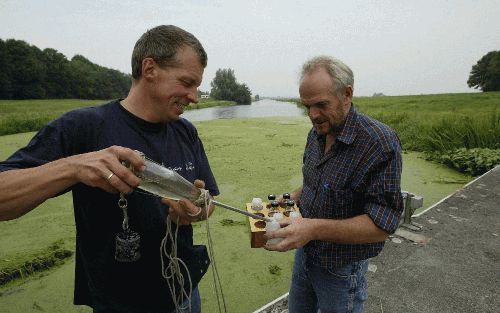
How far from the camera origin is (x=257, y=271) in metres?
2.56

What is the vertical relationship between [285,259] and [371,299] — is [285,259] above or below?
below

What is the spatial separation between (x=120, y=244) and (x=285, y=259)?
2.02 metres

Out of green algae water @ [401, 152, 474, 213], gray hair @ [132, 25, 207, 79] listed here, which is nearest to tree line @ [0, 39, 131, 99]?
green algae water @ [401, 152, 474, 213]

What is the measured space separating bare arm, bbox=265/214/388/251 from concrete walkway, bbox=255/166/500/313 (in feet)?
3.37

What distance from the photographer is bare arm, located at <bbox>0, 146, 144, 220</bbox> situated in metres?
0.74

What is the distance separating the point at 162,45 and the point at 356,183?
2.96ft

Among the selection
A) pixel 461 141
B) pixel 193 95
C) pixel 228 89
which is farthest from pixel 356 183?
pixel 228 89

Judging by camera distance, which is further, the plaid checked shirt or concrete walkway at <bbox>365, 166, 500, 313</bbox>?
concrete walkway at <bbox>365, 166, 500, 313</bbox>

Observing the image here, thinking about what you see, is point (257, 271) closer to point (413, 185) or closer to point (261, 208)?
point (261, 208)

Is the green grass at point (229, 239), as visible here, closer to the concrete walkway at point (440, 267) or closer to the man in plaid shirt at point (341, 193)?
the concrete walkway at point (440, 267)

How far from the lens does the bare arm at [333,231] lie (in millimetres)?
1084

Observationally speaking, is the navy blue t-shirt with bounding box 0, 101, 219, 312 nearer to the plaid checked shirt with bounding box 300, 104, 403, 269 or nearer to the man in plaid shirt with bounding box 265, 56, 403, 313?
the man in plaid shirt with bounding box 265, 56, 403, 313

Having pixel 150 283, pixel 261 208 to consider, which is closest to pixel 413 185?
pixel 261 208

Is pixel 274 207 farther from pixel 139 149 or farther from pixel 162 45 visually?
pixel 162 45
